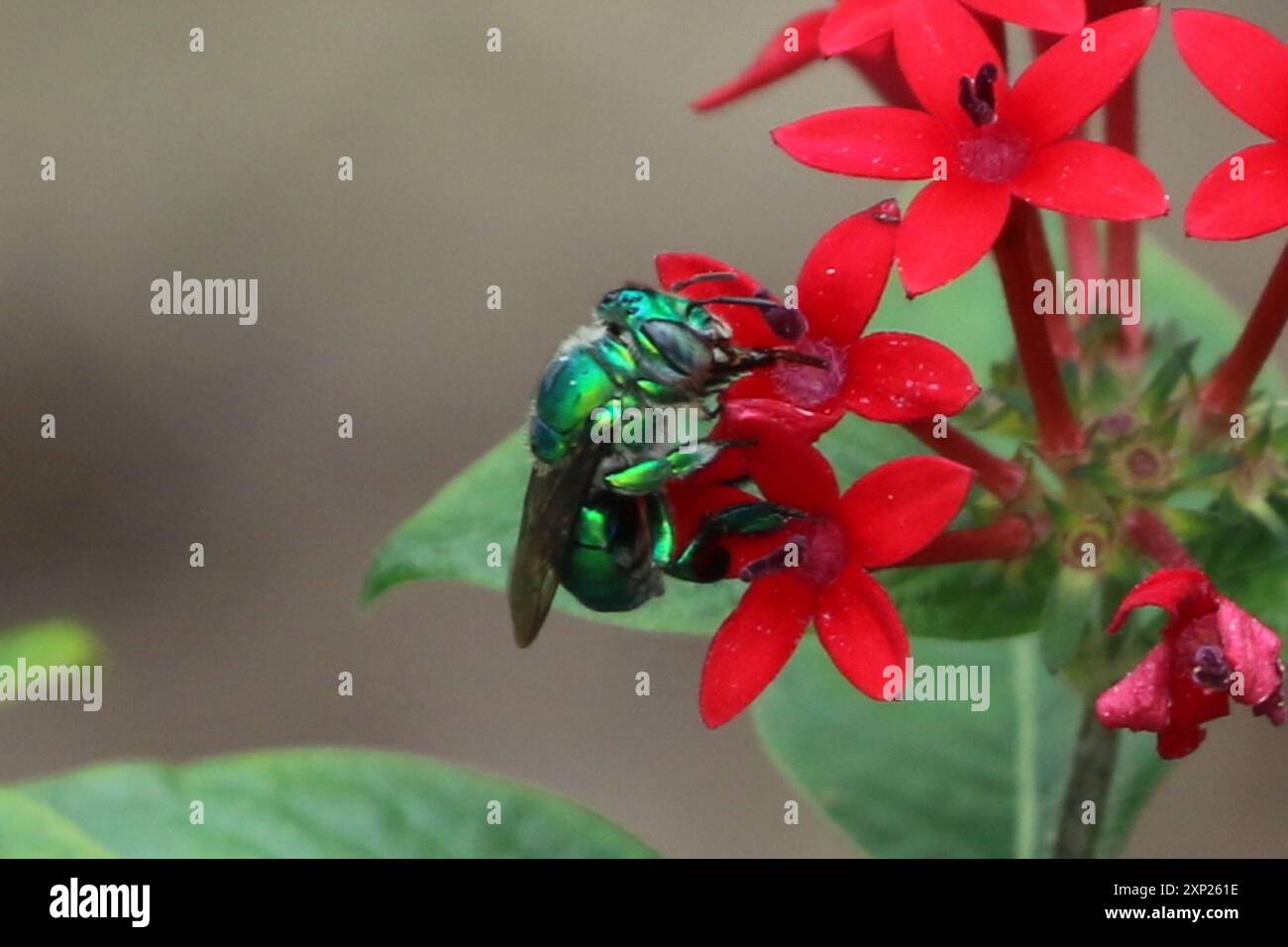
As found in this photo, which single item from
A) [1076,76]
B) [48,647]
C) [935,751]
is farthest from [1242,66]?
[48,647]

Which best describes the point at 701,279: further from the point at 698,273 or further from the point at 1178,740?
the point at 1178,740

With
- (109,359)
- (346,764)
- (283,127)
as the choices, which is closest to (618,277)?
(283,127)

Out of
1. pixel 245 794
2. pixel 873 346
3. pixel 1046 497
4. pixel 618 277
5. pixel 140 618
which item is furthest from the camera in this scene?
pixel 618 277

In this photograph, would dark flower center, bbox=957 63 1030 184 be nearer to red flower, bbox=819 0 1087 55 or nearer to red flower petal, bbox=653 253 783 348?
red flower, bbox=819 0 1087 55

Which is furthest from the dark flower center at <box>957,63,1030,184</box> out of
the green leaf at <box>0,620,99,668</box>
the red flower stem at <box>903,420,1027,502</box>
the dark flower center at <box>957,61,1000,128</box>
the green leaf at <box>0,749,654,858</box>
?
the green leaf at <box>0,620,99,668</box>
